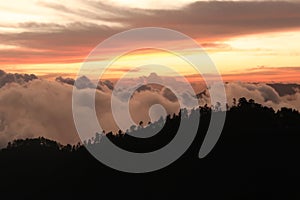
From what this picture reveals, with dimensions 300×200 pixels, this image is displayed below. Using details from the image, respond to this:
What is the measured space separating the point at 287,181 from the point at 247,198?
1682 centimetres

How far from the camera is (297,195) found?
188m

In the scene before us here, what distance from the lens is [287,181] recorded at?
656 feet

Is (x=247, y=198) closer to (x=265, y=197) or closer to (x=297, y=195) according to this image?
(x=265, y=197)

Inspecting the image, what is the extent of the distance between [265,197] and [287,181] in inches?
478

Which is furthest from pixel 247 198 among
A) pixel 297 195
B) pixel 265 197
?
pixel 297 195

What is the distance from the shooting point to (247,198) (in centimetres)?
19925

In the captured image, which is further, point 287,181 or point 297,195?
point 287,181

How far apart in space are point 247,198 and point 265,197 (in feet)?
24.9

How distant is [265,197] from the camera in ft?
639

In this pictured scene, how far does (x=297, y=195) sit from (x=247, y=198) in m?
19.9

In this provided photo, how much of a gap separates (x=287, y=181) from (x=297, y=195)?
41.1ft
